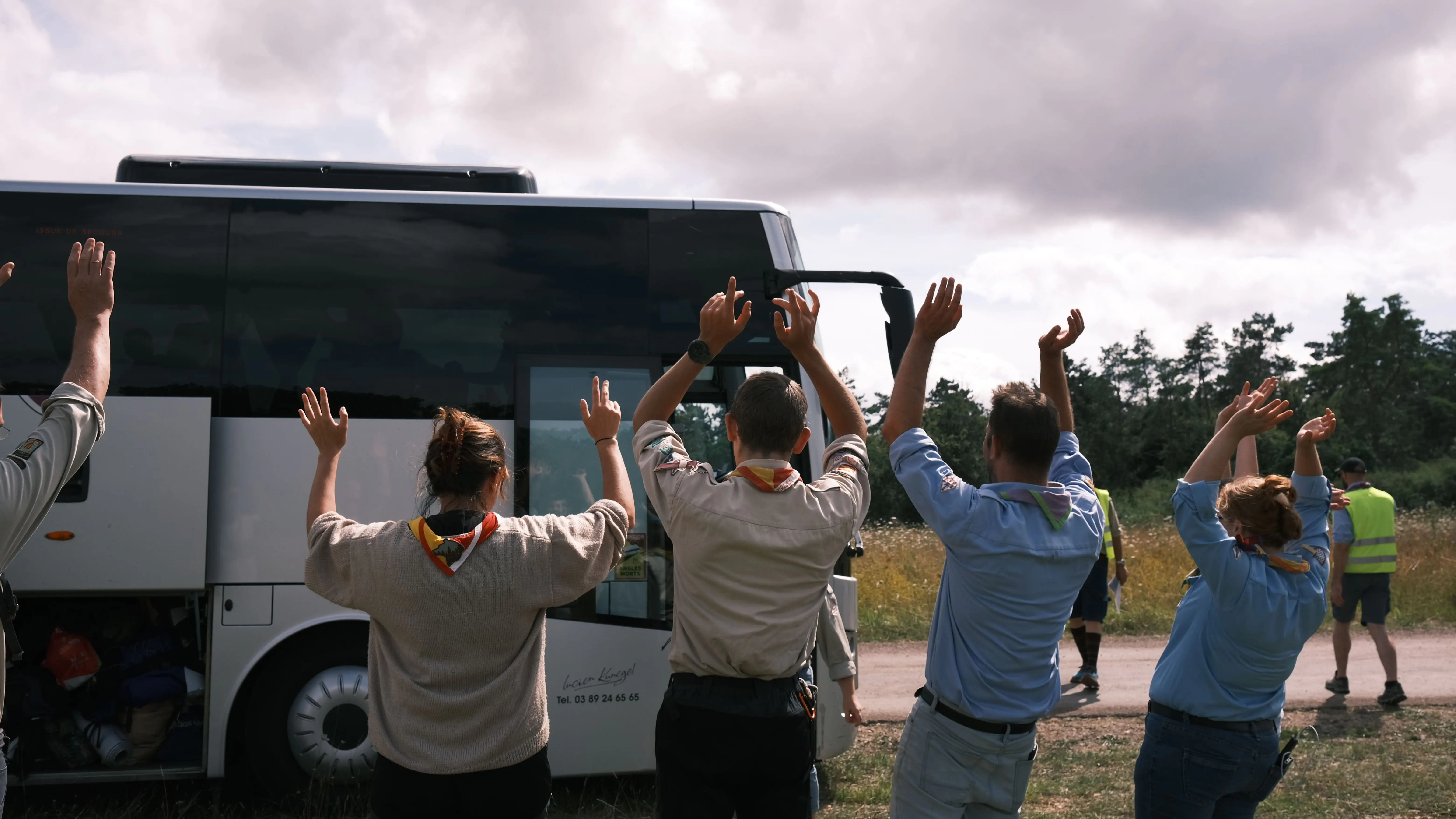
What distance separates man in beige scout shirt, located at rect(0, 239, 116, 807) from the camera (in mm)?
2562

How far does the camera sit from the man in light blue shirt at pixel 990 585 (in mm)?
3102

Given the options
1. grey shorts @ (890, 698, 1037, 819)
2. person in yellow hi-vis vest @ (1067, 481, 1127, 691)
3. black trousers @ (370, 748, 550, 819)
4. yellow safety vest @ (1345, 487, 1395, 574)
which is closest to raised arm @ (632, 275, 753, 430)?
black trousers @ (370, 748, 550, 819)

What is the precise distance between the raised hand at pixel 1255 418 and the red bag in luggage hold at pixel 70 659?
612cm

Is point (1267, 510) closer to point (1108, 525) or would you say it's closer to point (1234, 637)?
point (1234, 637)

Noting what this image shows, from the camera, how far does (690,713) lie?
10.0ft

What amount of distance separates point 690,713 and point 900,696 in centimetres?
702

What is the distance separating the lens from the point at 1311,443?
394cm

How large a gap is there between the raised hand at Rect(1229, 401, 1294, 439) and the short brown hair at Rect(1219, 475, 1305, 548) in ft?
0.71

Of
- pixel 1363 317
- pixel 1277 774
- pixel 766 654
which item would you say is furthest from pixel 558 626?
pixel 1363 317

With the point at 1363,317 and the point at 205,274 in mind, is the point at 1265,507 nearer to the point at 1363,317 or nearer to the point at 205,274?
the point at 205,274

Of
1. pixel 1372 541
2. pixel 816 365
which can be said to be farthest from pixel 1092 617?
pixel 816 365

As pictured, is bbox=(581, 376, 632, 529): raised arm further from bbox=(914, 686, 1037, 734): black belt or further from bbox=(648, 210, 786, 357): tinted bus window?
bbox=(648, 210, 786, 357): tinted bus window

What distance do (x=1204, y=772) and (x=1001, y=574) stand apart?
1159 mm

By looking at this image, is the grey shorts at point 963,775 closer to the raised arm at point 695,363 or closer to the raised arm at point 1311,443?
the raised arm at point 695,363
